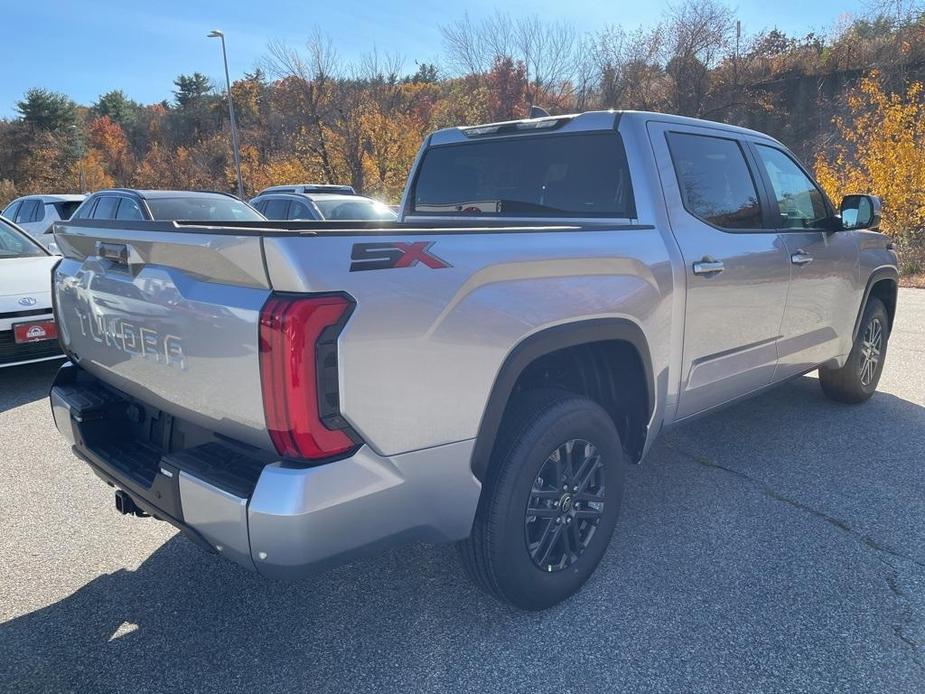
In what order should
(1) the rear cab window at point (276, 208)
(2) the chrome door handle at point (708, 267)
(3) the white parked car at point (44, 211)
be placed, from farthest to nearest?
(3) the white parked car at point (44, 211) < (1) the rear cab window at point (276, 208) < (2) the chrome door handle at point (708, 267)

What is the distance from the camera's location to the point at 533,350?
7.44ft

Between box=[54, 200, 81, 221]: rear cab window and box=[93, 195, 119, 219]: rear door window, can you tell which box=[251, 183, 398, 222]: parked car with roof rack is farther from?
box=[54, 200, 81, 221]: rear cab window

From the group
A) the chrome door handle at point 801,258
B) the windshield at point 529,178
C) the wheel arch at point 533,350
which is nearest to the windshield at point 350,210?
the windshield at point 529,178

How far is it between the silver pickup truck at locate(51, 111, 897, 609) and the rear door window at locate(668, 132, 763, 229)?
0.01 m

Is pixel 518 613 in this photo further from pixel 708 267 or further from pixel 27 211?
pixel 27 211

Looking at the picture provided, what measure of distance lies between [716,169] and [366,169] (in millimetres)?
22426

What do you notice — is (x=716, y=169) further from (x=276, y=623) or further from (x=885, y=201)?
(x=885, y=201)

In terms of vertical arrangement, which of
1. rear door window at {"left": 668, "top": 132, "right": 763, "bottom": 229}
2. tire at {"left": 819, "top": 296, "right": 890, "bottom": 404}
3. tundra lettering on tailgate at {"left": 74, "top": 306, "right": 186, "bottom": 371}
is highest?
rear door window at {"left": 668, "top": 132, "right": 763, "bottom": 229}

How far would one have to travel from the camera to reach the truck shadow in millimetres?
2232

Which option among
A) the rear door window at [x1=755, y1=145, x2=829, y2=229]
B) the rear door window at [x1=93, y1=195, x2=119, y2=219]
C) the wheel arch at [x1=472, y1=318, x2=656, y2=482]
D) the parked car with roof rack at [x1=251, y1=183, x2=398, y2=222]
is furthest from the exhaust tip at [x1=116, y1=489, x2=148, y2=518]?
the parked car with roof rack at [x1=251, y1=183, x2=398, y2=222]

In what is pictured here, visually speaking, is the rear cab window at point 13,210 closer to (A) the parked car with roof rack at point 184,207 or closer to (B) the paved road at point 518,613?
(A) the parked car with roof rack at point 184,207

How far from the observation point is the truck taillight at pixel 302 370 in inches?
67.4

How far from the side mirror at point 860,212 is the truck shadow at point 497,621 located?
171 cm

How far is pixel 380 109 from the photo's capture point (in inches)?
1000
